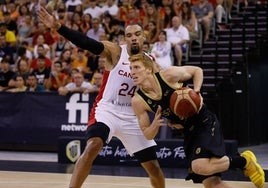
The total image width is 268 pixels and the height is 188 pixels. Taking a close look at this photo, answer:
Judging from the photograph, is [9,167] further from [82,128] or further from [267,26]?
[267,26]

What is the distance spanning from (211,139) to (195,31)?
1028 cm

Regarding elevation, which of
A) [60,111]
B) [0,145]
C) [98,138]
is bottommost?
[0,145]

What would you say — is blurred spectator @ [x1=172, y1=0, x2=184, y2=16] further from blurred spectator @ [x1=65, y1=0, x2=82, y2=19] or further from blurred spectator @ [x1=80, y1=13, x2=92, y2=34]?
blurred spectator @ [x1=65, y1=0, x2=82, y2=19]

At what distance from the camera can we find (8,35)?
19.1 metres

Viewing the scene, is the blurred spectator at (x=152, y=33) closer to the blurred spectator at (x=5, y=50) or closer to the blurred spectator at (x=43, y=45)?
the blurred spectator at (x=43, y=45)

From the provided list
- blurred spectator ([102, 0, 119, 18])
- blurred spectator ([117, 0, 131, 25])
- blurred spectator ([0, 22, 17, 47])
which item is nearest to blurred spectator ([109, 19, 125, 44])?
blurred spectator ([117, 0, 131, 25])

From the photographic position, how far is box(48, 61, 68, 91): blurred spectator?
16.4m

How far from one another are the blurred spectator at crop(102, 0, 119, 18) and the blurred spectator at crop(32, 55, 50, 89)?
279cm

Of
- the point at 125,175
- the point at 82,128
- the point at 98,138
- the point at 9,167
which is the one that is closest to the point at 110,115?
the point at 98,138

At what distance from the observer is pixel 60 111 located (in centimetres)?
1576

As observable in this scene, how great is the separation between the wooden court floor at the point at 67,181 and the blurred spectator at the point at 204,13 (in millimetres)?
7039

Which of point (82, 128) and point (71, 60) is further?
point (71, 60)

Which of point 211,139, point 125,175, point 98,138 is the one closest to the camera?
point 211,139

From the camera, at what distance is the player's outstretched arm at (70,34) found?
805 centimetres
